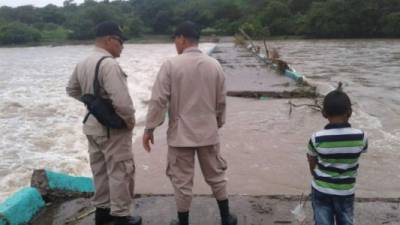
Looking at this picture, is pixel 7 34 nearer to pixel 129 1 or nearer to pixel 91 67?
pixel 129 1

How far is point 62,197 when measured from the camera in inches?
188

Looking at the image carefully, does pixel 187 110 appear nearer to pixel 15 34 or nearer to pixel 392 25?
pixel 392 25

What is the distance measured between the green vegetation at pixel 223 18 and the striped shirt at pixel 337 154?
45.3 m

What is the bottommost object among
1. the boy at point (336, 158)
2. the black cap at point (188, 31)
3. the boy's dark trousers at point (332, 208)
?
the boy's dark trousers at point (332, 208)

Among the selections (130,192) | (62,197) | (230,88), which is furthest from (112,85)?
(230,88)

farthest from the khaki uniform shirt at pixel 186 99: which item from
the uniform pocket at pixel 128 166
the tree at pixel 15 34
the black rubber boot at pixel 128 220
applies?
the tree at pixel 15 34

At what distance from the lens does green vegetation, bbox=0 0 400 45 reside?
54375 millimetres

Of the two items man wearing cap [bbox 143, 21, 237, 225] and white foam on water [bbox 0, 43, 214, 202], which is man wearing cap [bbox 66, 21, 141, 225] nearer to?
man wearing cap [bbox 143, 21, 237, 225]

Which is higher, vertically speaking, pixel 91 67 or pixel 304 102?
pixel 91 67

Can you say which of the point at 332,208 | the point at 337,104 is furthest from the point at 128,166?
the point at 337,104

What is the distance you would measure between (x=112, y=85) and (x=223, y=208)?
4.82 feet

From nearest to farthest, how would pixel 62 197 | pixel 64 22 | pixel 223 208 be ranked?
pixel 223 208
pixel 62 197
pixel 64 22

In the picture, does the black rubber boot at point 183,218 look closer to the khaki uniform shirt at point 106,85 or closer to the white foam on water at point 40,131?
the khaki uniform shirt at point 106,85

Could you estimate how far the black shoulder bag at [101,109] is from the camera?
11.7 feet
